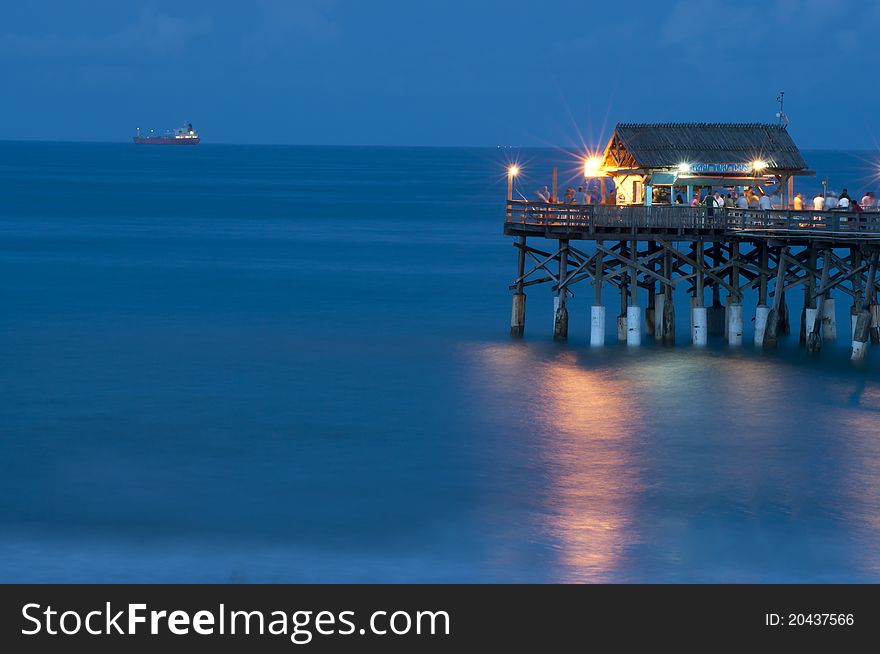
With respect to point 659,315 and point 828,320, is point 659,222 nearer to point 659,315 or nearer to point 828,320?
point 659,315

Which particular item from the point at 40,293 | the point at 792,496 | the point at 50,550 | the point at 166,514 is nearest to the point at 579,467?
the point at 792,496

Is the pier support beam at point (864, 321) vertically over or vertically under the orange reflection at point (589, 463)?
over

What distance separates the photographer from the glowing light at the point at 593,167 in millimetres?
45875

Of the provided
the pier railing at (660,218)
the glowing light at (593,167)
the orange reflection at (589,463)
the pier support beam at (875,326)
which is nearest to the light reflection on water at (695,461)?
the orange reflection at (589,463)

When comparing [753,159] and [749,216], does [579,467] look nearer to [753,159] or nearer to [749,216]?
[749,216]

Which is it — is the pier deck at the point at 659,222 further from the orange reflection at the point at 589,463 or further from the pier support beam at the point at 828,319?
the orange reflection at the point at 589,463

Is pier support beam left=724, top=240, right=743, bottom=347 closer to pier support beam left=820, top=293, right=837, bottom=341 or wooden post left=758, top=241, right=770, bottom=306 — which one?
wooden post left=758, top=241, right=770, bottom=306

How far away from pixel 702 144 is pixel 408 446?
51.6ft

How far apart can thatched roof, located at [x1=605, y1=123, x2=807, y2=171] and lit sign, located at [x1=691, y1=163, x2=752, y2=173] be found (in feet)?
0.49

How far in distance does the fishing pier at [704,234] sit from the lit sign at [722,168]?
0.03 metres

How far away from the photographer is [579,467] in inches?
1215

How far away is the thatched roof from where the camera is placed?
145ft

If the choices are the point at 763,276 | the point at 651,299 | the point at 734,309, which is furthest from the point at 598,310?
the point at 763,276

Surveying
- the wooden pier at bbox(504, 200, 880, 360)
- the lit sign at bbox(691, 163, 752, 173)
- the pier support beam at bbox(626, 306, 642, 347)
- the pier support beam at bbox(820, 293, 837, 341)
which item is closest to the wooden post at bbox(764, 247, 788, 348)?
the wooden pier at bbox(504, 200, 880, 360)
